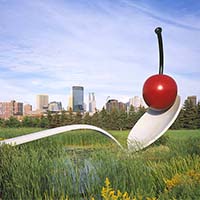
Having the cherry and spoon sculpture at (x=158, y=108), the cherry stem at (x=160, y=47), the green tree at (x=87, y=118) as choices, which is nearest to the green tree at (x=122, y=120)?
the green tree at (x=87, y=118)

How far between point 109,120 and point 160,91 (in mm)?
8383

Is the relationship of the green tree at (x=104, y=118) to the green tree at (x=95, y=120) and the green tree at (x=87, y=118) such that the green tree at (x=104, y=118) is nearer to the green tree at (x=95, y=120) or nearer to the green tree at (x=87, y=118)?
the green tree at (x=95, y=120)

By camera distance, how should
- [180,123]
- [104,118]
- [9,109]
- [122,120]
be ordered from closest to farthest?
[122,120], [180,123], [104,118], [9,109]

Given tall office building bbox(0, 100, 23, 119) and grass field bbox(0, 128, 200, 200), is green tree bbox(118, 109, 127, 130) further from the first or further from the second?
grass field bbox(0, 128, 200, 200)

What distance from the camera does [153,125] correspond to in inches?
306

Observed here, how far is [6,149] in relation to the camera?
14.5 feet

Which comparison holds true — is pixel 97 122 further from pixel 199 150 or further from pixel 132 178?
pixel 132 178

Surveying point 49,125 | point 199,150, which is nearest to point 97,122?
point 49,125

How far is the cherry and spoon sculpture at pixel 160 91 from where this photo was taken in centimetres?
736

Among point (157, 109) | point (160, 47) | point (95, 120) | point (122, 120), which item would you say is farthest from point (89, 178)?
point (95, 120)

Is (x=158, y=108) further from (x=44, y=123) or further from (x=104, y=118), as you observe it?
(x=44, y=123)

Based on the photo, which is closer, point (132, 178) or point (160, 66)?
point (132, 178)

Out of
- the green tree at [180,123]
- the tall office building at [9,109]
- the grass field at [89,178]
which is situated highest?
the tall office building at [9,109]

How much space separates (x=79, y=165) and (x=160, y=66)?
4897 mm
